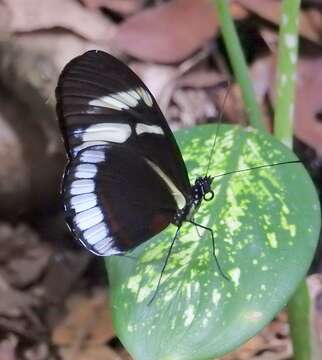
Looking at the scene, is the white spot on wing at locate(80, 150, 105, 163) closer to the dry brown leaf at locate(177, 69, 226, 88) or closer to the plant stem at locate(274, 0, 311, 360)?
the plant stem at locate(274, 0, 311, 360)

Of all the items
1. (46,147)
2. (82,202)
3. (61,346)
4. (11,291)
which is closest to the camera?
(82,202)

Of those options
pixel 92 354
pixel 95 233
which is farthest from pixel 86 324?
pixel 95 233

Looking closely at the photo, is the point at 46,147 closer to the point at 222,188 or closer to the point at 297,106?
the point at 297,106

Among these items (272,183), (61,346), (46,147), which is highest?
(272,183)

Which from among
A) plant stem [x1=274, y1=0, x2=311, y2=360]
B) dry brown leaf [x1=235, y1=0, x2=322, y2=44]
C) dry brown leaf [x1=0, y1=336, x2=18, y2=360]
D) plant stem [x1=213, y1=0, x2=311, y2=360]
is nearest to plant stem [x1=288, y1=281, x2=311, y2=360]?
plant stem [x1=213, y1=0, x2=311, y2=360]

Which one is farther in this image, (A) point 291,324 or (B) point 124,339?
(A) point 291,324

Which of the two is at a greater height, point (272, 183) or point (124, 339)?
point (272, 183)

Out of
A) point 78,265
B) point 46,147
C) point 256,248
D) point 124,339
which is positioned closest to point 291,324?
point 256,248
